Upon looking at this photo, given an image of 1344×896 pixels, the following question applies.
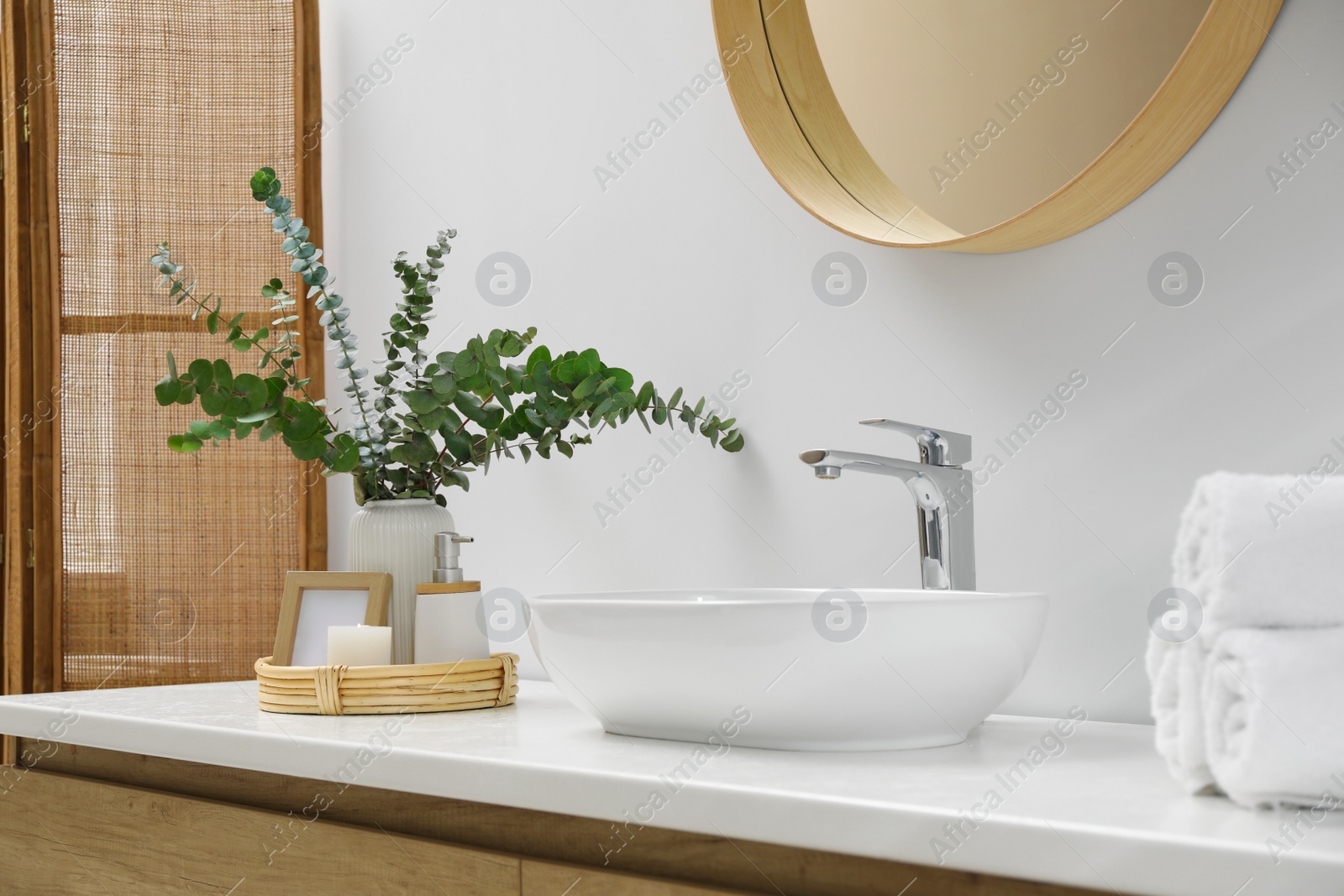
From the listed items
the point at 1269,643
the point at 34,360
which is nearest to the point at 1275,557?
the point at 1269,643

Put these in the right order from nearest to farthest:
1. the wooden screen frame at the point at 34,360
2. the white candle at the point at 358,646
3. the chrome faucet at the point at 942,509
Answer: the chrome faucet at the point at 942,509, the white candle at the point at 358,646, the wooden screen frame at the point at 34,360

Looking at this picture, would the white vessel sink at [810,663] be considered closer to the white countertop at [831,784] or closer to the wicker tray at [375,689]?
the white countertop at [831,784]

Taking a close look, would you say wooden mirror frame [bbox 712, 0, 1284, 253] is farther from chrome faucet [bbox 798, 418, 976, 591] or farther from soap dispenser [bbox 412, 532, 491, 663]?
soap dispenser [bbox 412, 532, 491, 663]

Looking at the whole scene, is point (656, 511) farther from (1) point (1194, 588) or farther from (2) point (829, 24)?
(1) point (1194, 588)

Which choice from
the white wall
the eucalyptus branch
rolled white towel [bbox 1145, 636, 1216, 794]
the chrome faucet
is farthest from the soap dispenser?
rolled white towel [bbox 1145, 636, 1216, 794]

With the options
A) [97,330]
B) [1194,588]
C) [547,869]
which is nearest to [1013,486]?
[1194,588]

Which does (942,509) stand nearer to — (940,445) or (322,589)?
(940,445)

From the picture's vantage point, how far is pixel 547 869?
71 centimetres

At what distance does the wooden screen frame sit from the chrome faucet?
0.96 metres

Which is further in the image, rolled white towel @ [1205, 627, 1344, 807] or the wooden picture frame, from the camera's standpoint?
the wooden picture frame

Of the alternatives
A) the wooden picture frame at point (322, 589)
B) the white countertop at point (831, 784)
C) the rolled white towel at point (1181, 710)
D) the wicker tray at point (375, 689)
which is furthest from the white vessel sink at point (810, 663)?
the wooden picture frame at point (322, 589)

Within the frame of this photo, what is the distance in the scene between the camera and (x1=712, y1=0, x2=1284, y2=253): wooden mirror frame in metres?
0.87

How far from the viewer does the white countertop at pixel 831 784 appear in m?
0.51

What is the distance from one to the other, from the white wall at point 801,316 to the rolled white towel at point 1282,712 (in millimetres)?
396
